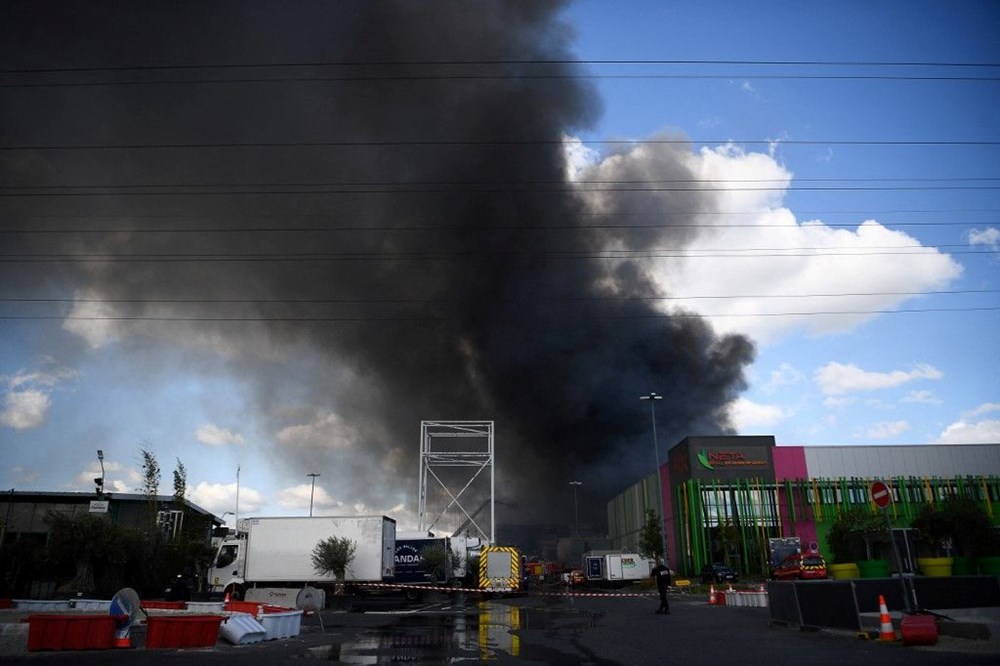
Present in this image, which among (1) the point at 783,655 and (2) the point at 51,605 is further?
(2) the point at 51,605

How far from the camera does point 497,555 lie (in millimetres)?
37250

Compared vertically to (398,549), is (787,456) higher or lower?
higher

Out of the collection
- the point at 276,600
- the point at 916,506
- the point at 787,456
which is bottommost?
the point at 276,600

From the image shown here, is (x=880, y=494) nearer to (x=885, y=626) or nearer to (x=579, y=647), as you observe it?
(x=885, y=626)

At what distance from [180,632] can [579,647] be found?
7639mm

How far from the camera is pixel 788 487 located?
6444 cm

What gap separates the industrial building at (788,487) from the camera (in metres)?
63.5

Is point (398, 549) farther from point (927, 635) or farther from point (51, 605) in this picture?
point (927, 635)

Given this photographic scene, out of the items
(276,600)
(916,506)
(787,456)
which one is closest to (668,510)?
(787,456)

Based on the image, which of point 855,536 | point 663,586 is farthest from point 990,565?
point 855,536

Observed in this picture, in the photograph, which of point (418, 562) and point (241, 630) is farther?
point (418, 562)

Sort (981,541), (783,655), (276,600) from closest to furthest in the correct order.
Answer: (783,655)
(276,600)
(981,541)

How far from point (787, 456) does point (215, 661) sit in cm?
6594

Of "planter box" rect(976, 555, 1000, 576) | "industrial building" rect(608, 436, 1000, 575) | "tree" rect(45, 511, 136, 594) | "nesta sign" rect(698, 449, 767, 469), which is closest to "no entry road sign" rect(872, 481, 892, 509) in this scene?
"planter box" rect(976, 555, 1000, 576)
